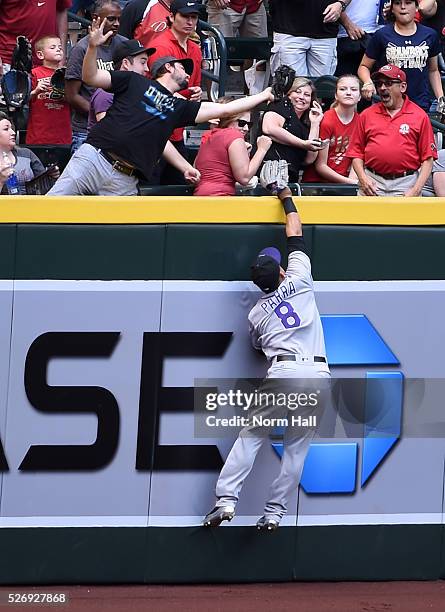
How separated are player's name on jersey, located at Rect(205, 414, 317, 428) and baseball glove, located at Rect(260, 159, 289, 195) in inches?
54.0

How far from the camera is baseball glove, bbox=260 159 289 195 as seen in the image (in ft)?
24.3

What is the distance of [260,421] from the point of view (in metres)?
7.34

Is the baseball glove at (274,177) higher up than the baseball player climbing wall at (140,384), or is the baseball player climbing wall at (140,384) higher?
the baseball glove at (274,177)

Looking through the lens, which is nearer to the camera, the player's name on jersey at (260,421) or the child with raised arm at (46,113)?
the player's name on jersey at (260,421)

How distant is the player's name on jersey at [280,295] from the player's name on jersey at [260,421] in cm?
68

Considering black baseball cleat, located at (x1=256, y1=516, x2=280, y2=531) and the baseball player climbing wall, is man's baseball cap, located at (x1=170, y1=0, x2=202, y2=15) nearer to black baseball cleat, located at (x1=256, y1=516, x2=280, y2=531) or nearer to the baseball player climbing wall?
the baseball player climbing wall

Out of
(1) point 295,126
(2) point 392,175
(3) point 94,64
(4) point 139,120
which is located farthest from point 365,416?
(3) point 94,64

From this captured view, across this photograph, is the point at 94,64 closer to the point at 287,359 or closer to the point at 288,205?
the point at 288,205

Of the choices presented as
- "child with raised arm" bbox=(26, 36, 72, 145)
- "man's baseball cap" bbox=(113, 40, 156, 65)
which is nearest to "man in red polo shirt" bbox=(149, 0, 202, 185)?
"man's baseball cap" bbox=(113, 40, 156, 65)

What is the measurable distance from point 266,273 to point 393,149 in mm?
2431

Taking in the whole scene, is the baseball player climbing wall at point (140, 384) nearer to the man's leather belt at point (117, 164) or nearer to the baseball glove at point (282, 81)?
the man's leather belt at point (117, 164)

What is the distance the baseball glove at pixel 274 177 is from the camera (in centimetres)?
741

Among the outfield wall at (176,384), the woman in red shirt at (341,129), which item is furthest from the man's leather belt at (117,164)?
the woman in red shirt at (341,129)

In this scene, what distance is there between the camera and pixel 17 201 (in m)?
7.16
